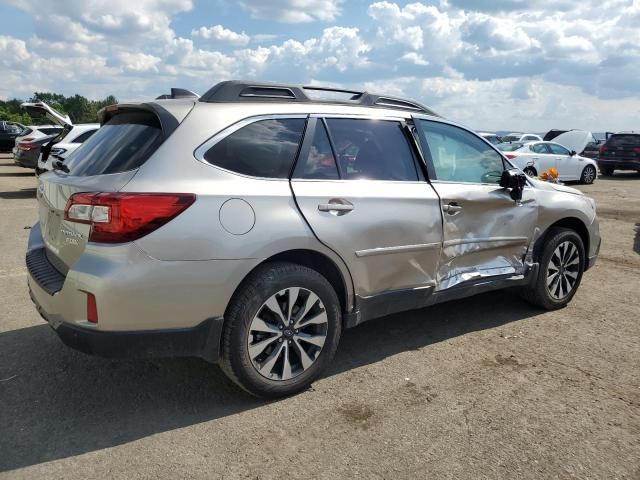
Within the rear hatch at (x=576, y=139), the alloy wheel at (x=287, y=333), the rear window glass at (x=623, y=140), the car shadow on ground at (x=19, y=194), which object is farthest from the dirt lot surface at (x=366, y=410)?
the rear hatch at (x=576, y=139)

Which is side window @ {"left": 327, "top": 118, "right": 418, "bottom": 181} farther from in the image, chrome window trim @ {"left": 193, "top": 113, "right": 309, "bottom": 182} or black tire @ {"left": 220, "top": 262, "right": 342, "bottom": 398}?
black tire @ {"left": 220, "top": 262, "right": 342, "bottom": 398}

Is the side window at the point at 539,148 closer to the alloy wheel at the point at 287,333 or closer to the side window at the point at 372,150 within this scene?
the side window at the point at 372,150

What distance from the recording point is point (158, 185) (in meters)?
2.84

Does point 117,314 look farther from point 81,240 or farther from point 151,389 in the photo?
point 151,389

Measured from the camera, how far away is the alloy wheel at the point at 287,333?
315cm

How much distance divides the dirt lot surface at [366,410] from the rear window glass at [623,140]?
19248 millimetres

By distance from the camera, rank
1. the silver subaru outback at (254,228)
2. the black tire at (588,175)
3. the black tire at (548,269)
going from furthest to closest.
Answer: the black tire at (588,175) < the black tire at (548,269) < the silver subaru outback at (254,228)

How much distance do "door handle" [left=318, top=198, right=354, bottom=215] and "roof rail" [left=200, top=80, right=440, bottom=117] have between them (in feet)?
2.37

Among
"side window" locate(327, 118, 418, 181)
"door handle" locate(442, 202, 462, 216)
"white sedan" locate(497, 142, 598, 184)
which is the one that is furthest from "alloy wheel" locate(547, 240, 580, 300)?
"white sedan" locate(497, 142, 598, 184)

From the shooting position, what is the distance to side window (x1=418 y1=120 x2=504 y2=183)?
4.17 m

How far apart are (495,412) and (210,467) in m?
1.66

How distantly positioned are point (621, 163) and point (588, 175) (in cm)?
363

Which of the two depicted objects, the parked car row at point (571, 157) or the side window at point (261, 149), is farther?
the parked car row at point (571, 157)

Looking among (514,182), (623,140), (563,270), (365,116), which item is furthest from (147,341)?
(623,140)
